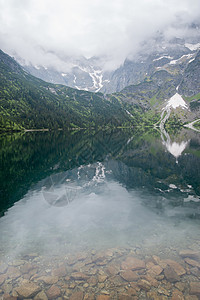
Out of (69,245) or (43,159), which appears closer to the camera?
(69,245)

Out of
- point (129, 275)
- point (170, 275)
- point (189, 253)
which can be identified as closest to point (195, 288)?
point (170, 275)

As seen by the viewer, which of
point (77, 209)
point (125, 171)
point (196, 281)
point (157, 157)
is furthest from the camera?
point (157, 157)

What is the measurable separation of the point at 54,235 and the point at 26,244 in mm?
2715

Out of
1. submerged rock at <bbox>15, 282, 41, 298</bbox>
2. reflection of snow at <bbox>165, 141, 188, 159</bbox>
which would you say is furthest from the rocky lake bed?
reflection of snow at <bbox>165, 141, 188, 159</bbox>

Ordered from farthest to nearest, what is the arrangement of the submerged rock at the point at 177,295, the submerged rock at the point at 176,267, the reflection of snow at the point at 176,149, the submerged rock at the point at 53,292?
the reflection of snow at the point at 176,149 < the submerged rock at the point at 176,267 < the submerged rock at the point at 53,292 < the submerged rock at the point at 177,295

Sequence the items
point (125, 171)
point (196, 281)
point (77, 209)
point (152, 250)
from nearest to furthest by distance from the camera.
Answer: point (196, 281), point (152, 250), point (77, 209), point (125, 171)

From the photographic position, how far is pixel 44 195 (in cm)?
2975

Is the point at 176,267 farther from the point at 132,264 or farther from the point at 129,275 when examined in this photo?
the point at 129,275

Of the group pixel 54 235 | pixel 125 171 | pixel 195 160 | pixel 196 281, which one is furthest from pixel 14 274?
pixel 195 160

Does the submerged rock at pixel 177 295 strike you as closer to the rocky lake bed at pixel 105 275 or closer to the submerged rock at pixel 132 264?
the rocky lake bed at pixel 105 275

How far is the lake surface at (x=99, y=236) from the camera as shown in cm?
1191

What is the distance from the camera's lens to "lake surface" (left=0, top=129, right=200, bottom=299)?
1191cm

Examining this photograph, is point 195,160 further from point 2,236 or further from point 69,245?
point 2,236

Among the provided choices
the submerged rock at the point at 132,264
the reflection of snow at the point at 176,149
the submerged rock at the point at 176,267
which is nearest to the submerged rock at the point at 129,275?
the submerged rock at the point at 132,264
